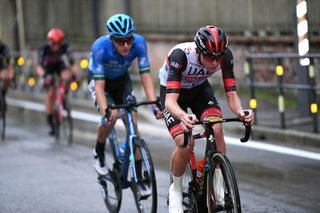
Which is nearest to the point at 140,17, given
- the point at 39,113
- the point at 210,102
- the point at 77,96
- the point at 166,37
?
the point at 166,37

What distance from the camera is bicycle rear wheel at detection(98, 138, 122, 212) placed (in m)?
8.70

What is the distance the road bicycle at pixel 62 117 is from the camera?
14.4m

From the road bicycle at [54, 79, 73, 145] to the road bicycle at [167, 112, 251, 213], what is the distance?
715 centimetres

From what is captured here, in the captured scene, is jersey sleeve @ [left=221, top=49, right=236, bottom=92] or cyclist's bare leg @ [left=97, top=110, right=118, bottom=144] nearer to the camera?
jersey sleeve @ [left=221, top=49, right=236, bottom=92]

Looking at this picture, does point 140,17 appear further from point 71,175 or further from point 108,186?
point 108,186

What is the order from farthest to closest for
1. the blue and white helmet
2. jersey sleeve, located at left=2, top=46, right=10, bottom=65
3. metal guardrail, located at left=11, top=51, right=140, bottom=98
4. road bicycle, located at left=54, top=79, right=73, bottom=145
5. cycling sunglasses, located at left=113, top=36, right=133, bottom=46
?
metal guardrail, located at left=11, top=51, right=140, bottom=98
jersey sleeve, located at left=2, top=46, right=10, bottom=65
road bicycle, located at left=54, top=79, right=73, bottom=145
cycling sunglasses, located at left=113, top=36, right=133, bottom=46
the blue and white helmet

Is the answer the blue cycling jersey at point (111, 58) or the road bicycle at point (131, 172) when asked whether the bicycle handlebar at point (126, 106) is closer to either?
the road bicycle at point (131, 172)

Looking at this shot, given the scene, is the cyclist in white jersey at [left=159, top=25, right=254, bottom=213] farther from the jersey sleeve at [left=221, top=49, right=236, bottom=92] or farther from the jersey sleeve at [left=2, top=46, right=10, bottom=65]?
the jersey sleeve at [left=2, top=46, right=10, bottom=65]

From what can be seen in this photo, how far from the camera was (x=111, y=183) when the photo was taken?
895cm

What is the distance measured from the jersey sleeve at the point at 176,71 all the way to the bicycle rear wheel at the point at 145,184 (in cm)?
103

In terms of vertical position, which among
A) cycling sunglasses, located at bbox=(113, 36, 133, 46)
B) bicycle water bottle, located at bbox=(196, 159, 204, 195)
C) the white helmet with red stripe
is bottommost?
bicycle water bottle, located at bbox=(196, 159, 204, 195)

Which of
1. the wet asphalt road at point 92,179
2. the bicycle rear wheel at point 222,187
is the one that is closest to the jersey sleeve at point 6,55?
the wet asphalt road at point 92,179

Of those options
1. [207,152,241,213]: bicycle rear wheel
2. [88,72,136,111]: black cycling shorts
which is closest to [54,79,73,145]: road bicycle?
[88,72,136,111]: black cycling shorts

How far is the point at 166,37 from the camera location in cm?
2319
